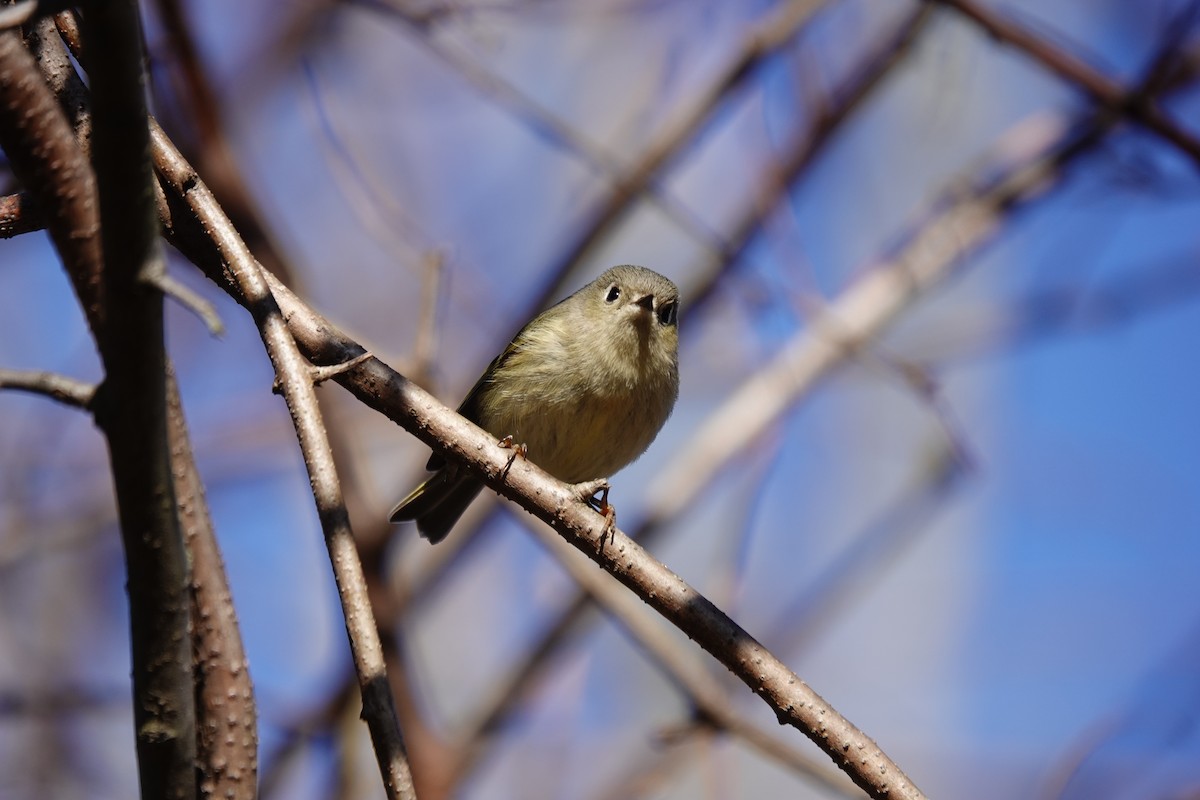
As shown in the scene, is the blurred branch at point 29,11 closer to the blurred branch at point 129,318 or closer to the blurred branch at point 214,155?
the blurred branch at point 129,318

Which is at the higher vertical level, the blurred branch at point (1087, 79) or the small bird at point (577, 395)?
the blurred branch at point (1087, 79)

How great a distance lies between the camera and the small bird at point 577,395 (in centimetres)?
354

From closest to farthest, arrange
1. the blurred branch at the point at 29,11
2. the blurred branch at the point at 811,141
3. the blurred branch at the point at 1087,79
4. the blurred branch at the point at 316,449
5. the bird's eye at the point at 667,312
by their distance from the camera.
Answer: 1. the blurred branch at the point at 29,11
2. the blurred branch at the point at 316,449
3. the blurred branch at the point at 1087,79
4. the bird's eye at the point at 667,312
5. the blurred branch at the point at 811,141

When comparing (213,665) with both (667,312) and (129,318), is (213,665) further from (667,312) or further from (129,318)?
(667,312)

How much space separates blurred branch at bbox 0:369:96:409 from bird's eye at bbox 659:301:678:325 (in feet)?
9.35

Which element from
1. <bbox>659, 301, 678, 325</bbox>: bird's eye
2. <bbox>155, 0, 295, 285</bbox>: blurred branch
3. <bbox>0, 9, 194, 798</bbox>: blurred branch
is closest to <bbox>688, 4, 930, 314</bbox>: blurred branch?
<bbox>659, 301, 678, 325</bbox>: bird's eye

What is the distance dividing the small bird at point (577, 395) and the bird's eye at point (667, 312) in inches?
0.8

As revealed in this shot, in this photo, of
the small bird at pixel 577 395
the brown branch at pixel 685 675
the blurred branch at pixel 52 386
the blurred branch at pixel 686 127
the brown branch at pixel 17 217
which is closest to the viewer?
the blurred branch at pixel 52 386

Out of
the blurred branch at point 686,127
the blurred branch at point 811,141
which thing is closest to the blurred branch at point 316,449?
the blurred branch at point 686,127

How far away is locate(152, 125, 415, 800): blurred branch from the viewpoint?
1.44 m

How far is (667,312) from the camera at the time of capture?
401 cm

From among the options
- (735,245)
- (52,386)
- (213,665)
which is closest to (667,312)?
(735,245)

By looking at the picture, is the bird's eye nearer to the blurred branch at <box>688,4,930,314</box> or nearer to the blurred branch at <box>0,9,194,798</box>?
the blurred branch at <box>688,4,930,314</box>

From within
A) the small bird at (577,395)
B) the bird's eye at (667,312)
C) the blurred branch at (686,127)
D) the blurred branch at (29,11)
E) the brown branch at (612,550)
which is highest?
the blurred branch at (686,127)
